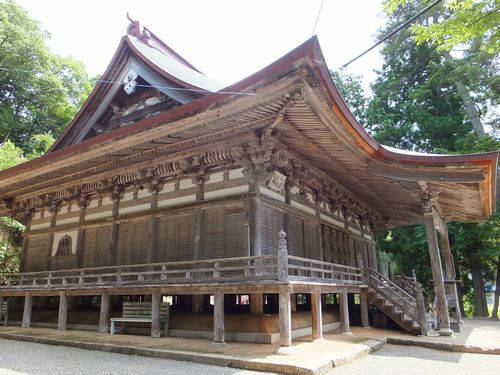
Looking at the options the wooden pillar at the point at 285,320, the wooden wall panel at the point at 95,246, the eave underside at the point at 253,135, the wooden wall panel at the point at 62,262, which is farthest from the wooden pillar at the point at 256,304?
the wooden wall panel at the point at 62,262

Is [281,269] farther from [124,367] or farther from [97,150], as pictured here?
[97,150]

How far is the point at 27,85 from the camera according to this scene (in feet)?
103

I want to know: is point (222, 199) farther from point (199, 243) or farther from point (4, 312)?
point (4, 312)

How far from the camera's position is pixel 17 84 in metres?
31.0

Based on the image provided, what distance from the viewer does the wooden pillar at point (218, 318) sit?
7.72 meters

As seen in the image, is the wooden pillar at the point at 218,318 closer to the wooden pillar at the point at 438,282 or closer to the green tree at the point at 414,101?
the wooden pillar at the point at 438,282

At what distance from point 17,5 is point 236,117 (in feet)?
114

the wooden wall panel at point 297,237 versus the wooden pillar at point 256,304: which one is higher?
the wooden wall panel at point 297,237

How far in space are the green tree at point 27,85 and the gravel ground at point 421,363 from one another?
30.9 meters

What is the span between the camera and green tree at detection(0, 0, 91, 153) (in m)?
29.8

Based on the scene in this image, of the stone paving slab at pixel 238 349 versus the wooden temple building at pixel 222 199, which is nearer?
the stone paving slab at pixel 238 349

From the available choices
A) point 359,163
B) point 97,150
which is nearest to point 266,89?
point 359,163

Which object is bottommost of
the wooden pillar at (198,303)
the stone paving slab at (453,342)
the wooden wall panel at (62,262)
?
the stone paving slab at (453,342)

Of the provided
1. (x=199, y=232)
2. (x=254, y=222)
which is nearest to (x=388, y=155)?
(x=254, y=222)
